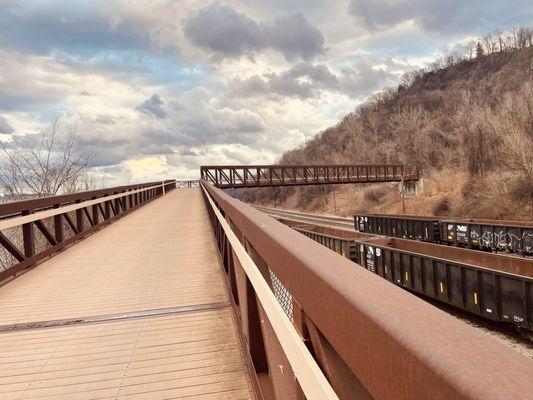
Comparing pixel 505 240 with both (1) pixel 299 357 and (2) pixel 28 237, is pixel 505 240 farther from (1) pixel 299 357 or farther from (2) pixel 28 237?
(1) pixel 299 357

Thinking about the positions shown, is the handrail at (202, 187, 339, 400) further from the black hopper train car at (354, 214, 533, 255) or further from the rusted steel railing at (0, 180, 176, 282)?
the black hopper train car at (354, 214, 533, 255)

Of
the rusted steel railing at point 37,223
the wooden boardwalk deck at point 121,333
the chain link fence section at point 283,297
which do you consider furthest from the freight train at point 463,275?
the rusted steel railing at point 37,223

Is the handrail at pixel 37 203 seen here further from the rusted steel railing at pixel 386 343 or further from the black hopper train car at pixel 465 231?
the black hopper train car at pixel 465 231

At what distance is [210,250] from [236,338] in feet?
17.2

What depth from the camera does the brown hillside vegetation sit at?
36.5 metres

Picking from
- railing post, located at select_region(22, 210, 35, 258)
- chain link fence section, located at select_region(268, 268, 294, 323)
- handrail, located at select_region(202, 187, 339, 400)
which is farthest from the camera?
railing post, located at select_region(22, 210, 35, 258)

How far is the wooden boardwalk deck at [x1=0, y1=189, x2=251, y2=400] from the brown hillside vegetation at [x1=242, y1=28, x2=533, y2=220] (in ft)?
103

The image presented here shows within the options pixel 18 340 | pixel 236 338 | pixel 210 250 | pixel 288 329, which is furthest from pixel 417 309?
pixel 210 250

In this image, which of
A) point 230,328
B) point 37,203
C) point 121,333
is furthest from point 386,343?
point 37,203

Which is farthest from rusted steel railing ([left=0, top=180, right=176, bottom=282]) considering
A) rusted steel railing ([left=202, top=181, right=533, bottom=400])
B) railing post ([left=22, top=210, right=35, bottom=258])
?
rusted steel railing ([left=202, top=181, right=533, bottom=400])

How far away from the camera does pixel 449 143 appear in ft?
268

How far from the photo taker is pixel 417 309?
108 cm

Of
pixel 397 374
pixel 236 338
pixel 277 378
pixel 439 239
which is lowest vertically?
pixel 439 239

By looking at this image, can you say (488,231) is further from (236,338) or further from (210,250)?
(236,338)
